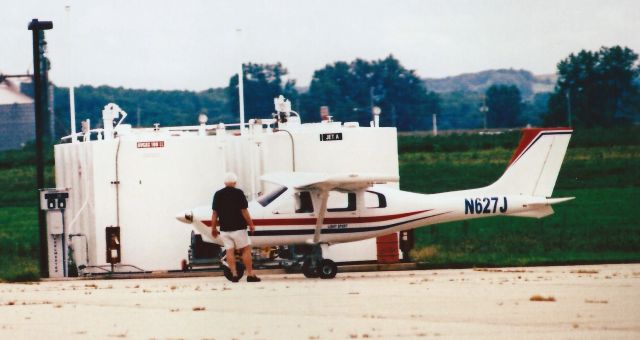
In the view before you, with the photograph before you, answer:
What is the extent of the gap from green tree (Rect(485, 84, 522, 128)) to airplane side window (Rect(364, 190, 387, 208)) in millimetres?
97523

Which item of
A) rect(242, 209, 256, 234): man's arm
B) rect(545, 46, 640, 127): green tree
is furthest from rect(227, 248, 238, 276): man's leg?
rect(545, 46, 640, 127): green tree

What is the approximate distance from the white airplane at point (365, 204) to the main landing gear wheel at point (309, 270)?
0.02 metres

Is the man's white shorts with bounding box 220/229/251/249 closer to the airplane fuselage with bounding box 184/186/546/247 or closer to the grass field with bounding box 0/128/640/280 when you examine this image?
the airplane fuselage with bounding box 184/186/546/247

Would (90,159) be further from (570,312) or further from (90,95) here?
(90,95)

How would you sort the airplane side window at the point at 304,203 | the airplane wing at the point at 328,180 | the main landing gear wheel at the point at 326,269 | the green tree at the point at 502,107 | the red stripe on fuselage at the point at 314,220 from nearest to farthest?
the airplane wing at the point at 328,180
the main landing gear wheel at the point at 326,269
the red stripe on fuselage at the point at 314,220
the airplane side window at the point at 304,203
the green tree at the point at 502,107

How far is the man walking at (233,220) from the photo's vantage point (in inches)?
823

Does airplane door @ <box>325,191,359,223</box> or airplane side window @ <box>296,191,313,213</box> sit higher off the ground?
airplane side window @ <box>296,191,313,213</box>

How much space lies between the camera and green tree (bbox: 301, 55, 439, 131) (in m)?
102

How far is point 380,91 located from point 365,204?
8628cm

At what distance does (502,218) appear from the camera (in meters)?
41.4

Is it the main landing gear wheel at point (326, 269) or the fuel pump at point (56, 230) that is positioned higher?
the fuel pump at point (56, 230)

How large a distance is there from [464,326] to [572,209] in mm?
28570

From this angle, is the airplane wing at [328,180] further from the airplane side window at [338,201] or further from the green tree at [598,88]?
the green tree at [598,88]

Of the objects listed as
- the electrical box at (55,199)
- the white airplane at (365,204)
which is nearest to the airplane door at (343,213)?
the white airplane at (365,204)
